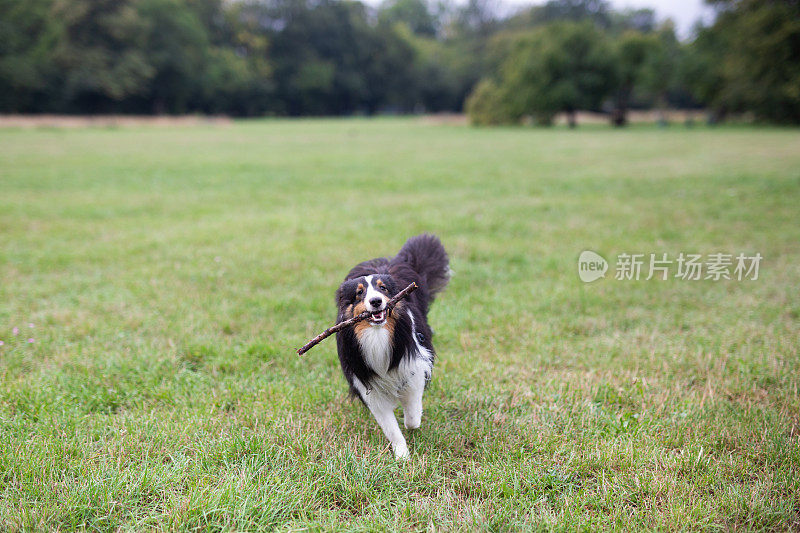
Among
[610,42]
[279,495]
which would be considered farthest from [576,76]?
[279,495]

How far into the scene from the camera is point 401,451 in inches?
113

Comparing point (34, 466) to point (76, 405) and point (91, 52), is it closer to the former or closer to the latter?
point (76, 405)

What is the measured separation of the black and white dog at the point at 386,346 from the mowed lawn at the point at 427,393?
10.0 inches

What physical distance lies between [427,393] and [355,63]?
276 ft

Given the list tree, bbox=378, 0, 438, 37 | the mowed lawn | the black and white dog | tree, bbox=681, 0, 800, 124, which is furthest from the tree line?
tree, bbox=378, 0, 438, 37

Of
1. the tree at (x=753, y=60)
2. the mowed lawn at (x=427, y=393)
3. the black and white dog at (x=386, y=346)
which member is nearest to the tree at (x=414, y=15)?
the tree at (x=753, y=60)

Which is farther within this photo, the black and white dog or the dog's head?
the black and white dog

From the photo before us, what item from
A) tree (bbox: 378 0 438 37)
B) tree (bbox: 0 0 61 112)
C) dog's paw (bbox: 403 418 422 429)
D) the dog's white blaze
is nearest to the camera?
the dog's white blaze

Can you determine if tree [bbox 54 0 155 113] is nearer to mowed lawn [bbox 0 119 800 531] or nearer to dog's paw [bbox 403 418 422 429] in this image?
mowed lawn [bbox 0 119 800 531]

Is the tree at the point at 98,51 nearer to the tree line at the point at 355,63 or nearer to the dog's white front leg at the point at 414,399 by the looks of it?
the tree line at the point at 355,63

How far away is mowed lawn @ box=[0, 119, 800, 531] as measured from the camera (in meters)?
2.51

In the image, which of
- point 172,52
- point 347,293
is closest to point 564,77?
point 172,52

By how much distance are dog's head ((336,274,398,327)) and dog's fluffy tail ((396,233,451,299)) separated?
848mm

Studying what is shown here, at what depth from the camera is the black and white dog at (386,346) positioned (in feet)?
8.59
